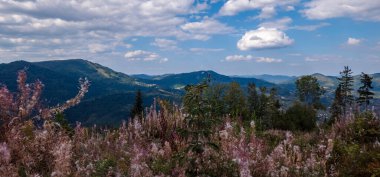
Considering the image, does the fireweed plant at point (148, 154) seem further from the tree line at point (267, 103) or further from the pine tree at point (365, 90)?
the pine tree at point (365, 90)

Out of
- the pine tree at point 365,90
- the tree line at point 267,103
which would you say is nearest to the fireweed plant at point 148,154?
the tree line at point 267,103

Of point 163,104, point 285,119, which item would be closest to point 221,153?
point 163,104

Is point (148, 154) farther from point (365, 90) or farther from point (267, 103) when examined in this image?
point (365, 90)

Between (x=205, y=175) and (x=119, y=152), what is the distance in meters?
3.18

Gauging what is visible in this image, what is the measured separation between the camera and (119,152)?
32.1ft

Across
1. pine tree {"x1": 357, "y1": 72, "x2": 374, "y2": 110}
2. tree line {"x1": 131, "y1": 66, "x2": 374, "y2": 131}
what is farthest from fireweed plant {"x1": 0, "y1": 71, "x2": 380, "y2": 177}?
pine tree {"x1": 357, "y1": 72, "x2": 374, "y2": 110}

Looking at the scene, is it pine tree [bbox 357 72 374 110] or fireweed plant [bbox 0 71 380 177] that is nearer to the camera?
fireweed plant [bbox 0 71 380 177]

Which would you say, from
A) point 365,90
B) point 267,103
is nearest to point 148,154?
point 267,103

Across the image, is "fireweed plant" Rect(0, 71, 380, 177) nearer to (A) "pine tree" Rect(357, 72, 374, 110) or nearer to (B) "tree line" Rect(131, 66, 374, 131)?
(B) "tree line" Rect(131, 66, 374, 131)

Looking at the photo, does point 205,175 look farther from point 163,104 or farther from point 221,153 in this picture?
point 163,104

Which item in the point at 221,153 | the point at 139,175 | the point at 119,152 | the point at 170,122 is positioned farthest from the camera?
the point at 170,122

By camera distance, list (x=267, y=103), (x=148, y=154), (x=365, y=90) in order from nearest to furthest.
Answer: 1. (x=148, y=154)
2. (x=267, y=103)
3. (x=365, y=90)

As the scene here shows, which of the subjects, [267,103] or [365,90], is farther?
[365,90]

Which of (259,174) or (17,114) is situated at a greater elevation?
(17,114)
